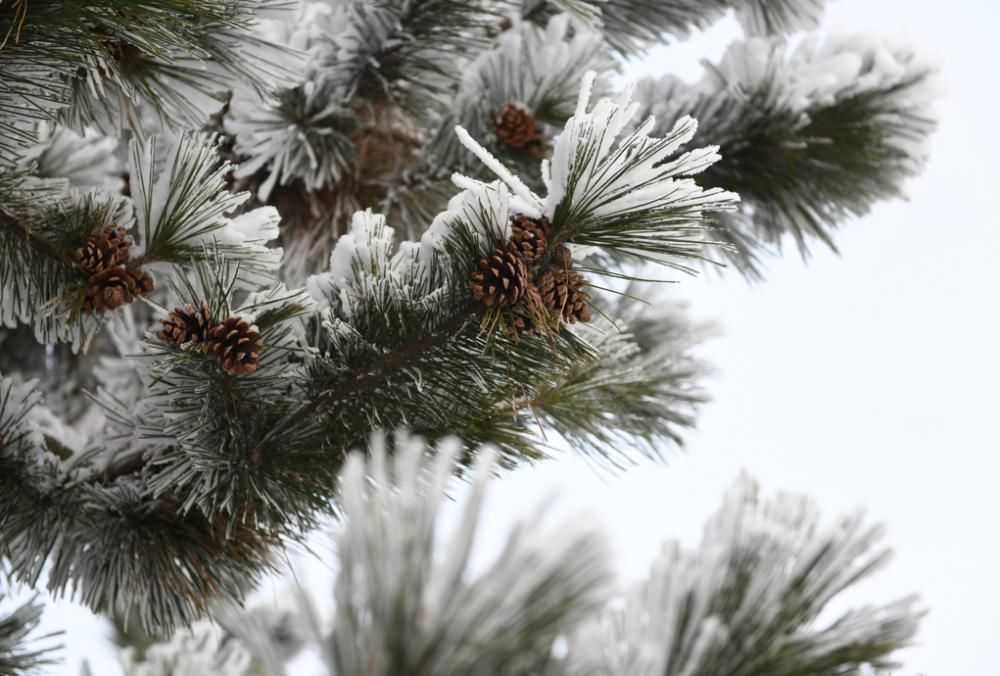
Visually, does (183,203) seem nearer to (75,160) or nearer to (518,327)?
(518,327)

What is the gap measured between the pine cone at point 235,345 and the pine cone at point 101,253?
0.20 m

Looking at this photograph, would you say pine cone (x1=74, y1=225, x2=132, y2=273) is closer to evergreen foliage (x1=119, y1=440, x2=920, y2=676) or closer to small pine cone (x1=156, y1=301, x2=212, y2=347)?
small pine cone (x1=156, y1=301, x2=212, y2=347)

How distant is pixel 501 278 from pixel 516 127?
2.63 feet

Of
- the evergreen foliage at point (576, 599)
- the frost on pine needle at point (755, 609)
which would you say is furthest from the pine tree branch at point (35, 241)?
the frost on pine needle at point (755, 609)

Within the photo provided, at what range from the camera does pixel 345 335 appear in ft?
3.53

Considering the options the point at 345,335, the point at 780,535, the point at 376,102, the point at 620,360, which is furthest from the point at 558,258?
the point at 376,102

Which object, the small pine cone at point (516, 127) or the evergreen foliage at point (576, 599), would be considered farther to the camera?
the small pine cone at point (516, 127)

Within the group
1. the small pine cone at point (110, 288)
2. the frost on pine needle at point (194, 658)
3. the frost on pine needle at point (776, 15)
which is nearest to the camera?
the frost on pine needle at point (194, 658)

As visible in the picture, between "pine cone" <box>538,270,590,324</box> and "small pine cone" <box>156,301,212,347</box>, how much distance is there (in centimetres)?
39

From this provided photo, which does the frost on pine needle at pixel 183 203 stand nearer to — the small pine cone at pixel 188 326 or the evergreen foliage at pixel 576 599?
the small pine cone at pixel 188 326

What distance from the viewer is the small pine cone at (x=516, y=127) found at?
1698 millimetres

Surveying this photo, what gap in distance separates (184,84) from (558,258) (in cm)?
67

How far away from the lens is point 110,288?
113 centimetres

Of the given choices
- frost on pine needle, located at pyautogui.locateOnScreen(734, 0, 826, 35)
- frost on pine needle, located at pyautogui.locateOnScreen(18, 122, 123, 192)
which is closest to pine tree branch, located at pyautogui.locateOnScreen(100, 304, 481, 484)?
frost on pine needle, located at pyautogui.locateOnScreen(18, 122, 123, 192)
